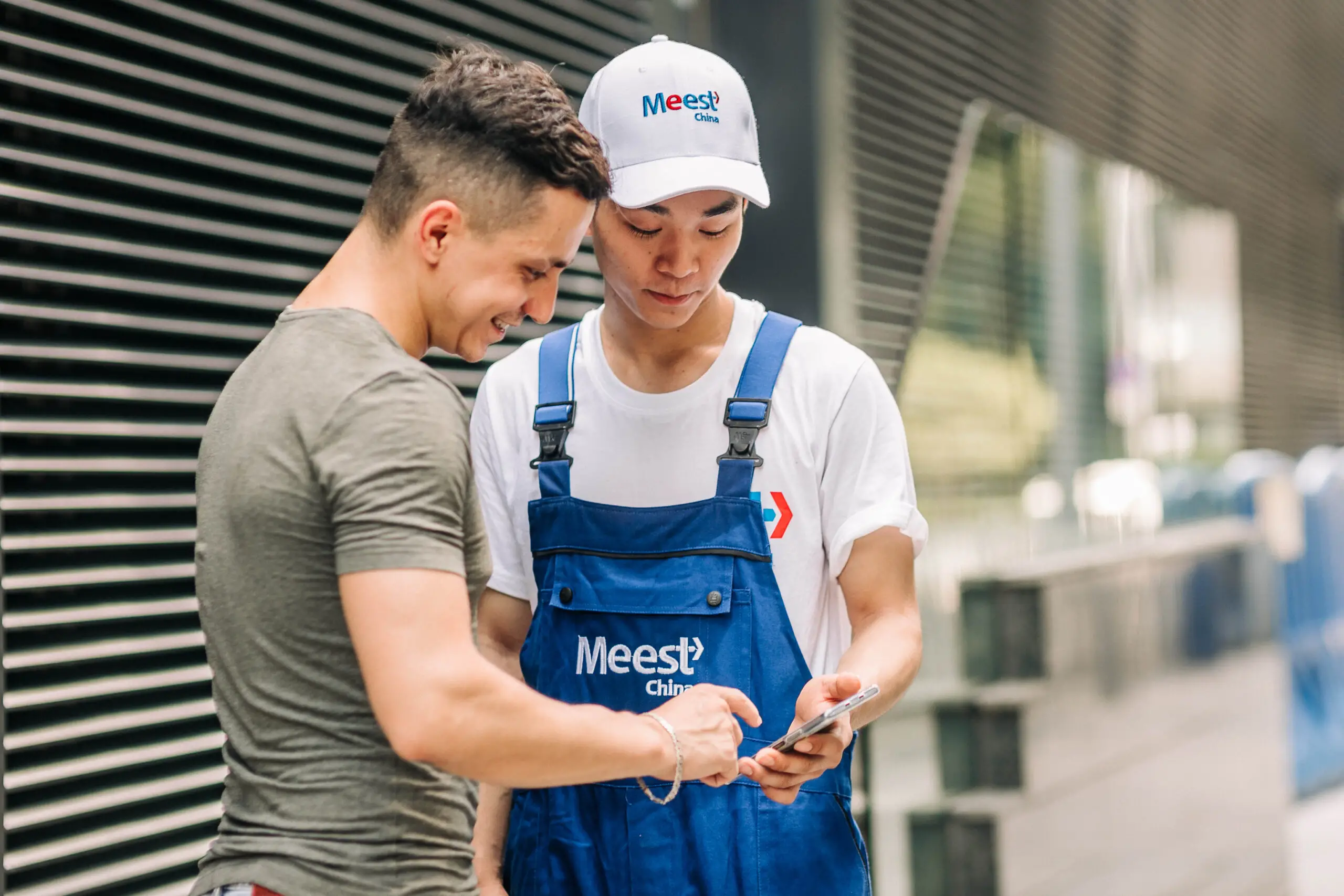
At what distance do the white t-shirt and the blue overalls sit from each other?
3 cm

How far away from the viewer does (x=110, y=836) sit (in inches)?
93.0

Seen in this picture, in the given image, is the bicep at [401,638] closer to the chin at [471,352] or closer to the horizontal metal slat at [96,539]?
the chin at [471,352]

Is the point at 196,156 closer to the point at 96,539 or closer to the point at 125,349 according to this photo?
the point at 125,349

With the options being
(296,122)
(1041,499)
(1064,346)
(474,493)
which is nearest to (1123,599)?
(1041,499)

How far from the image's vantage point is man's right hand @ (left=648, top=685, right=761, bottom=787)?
4.99 ft

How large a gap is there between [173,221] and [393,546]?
4.87 ft

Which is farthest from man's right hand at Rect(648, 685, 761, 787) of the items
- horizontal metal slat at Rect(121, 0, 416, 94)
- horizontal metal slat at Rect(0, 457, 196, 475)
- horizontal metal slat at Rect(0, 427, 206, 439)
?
horizontal metal slat at Rect(121, 0, 416, 94)

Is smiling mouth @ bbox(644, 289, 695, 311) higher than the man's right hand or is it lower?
higher

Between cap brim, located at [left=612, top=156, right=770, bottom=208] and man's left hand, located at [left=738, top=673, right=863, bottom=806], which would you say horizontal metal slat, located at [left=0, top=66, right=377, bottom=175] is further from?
man's left hand, located at [left=738, top=673, right=863, bottom=806]

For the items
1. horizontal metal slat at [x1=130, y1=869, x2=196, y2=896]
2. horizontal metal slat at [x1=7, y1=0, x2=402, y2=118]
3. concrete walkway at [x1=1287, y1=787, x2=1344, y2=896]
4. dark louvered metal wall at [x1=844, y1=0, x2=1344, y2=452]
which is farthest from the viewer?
concrete walkway at [x1=1287, y1=787, x2=1344, y2=896]

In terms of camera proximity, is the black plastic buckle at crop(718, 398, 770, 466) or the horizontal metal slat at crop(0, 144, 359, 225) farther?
the horizontal metal slat at crop(0, 144, 359, 225)

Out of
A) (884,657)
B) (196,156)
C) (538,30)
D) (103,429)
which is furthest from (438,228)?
(538,30)

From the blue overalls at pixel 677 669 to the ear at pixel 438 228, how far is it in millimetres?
565

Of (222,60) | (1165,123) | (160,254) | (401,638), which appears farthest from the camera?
(1165,123)
